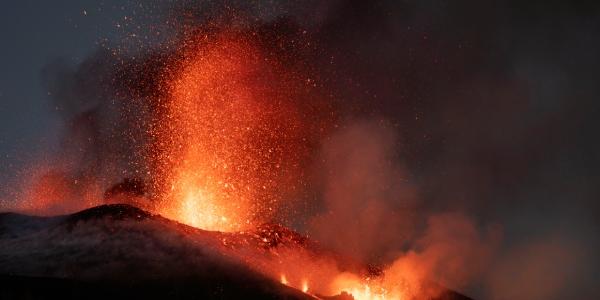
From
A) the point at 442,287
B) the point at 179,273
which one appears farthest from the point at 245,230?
the point at 442,287

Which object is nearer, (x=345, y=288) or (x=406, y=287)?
(x=345, y=288)

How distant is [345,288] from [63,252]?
2054 centimetres

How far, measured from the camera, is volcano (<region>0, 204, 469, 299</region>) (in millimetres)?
29297

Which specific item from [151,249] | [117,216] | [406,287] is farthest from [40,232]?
[406,287]

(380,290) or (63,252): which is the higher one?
(380,290)

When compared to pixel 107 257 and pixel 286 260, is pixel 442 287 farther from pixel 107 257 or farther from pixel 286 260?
pixel 107 257

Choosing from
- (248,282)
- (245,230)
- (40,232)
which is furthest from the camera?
(245,230)

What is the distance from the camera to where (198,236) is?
125ft

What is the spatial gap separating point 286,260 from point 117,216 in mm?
13292

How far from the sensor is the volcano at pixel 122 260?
2930 cm

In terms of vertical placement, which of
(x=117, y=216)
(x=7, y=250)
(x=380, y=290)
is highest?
(x=380, y=290)

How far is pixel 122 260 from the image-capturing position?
3319cm

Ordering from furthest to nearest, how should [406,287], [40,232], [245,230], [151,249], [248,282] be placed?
[406,287] → [245,230] → [40,232] → [151,249] → [248,282]

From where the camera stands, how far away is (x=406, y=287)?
175 ft
